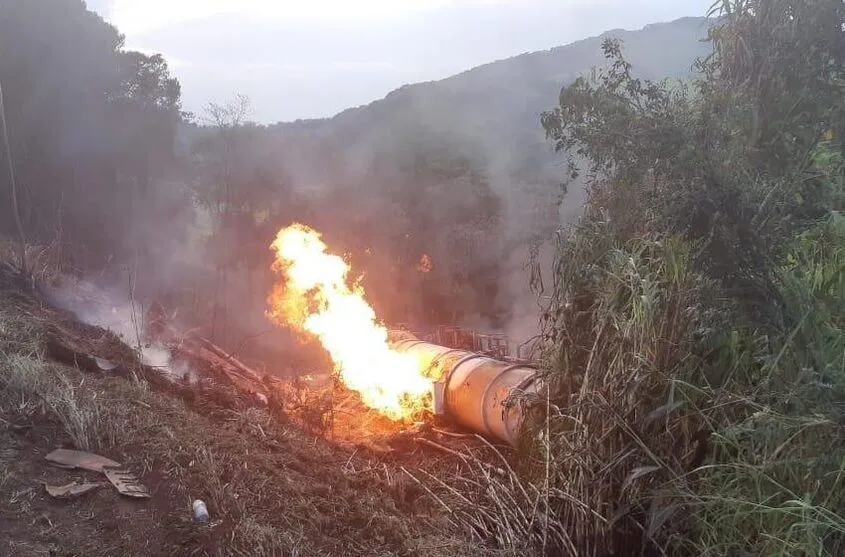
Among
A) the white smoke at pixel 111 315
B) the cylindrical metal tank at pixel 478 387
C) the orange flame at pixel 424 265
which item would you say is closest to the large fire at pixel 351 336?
the cylindrical metal tank at pixel 478 387

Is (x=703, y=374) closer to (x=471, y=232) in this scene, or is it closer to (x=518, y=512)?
(x=518, y=512)

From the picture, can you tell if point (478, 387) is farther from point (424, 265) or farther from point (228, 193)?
point (228, 193)

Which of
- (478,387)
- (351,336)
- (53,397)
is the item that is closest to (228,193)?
(351,336)

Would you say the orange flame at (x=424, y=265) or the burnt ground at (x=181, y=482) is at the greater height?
the burnt ground at (x=181, y=482)

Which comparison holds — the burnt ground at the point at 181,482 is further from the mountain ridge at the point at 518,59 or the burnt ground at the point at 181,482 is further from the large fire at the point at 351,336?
the mountain ridge at the point at 518,59

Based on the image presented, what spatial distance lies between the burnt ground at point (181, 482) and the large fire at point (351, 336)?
11.4 feet

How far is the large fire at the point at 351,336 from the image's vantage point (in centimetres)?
1322

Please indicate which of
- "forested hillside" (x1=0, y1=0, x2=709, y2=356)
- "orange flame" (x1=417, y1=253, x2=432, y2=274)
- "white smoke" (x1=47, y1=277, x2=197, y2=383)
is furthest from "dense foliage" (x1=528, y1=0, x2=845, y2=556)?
"orange flame" (x1=417, y1=253, x2=432, y2=274)

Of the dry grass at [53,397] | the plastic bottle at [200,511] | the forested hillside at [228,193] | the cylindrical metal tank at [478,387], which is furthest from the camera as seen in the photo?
the forested hillside at [228,193]

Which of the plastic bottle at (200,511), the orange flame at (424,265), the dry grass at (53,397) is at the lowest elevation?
the orange flame at (424,265)

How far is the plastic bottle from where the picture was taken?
18.8 feet

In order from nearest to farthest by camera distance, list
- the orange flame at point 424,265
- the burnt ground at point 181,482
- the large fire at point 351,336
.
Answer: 1. the burnt ground at point 181,482
2. the large fire at point 351,336
3. the orange flame at point 424,265

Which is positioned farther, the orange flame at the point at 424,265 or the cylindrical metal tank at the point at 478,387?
the orange flame at the point at 424,265

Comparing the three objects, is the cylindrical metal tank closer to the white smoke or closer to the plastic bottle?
the plastic bottle
